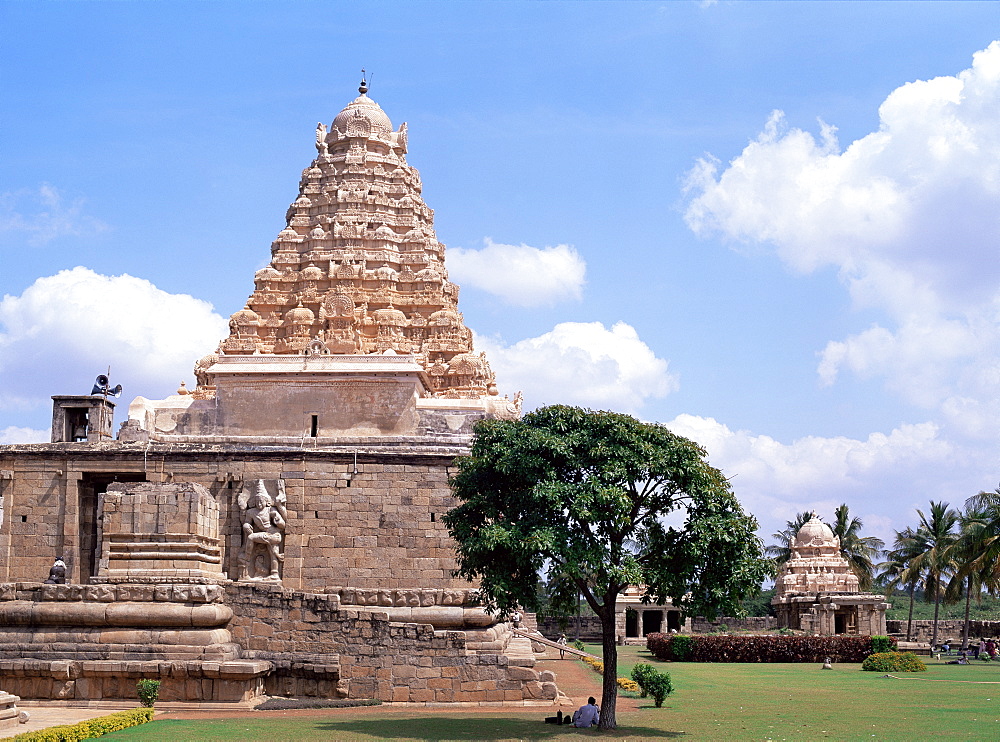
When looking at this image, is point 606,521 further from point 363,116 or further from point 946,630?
point 946,630

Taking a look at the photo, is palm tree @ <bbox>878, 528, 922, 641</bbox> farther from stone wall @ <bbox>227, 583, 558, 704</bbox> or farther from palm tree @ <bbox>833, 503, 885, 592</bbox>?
stone wall @ <bbox>227, 583, 558, 704</bbox>

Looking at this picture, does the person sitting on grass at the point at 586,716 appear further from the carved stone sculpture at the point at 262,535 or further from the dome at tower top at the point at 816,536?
the dome at tower top at the point at 816,536

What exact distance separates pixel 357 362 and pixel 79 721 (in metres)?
23.8

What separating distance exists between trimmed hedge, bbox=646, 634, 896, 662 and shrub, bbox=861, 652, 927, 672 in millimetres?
5139

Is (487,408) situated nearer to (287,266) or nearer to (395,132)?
(287,266)

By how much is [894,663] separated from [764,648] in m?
6.78

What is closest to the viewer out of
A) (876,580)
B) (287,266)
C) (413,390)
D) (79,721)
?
(79,721)

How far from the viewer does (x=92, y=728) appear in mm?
15531

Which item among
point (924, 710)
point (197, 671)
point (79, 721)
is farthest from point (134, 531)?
point (924, 710)

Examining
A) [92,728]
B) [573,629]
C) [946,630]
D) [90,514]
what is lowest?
[946,630]

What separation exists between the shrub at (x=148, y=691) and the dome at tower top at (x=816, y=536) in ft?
142

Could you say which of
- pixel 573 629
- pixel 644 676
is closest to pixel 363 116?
pixel 573 629

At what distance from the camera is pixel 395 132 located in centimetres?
5675

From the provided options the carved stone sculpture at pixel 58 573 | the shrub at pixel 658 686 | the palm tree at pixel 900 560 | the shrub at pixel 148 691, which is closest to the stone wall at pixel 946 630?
the palm tree at pixel 900 560
